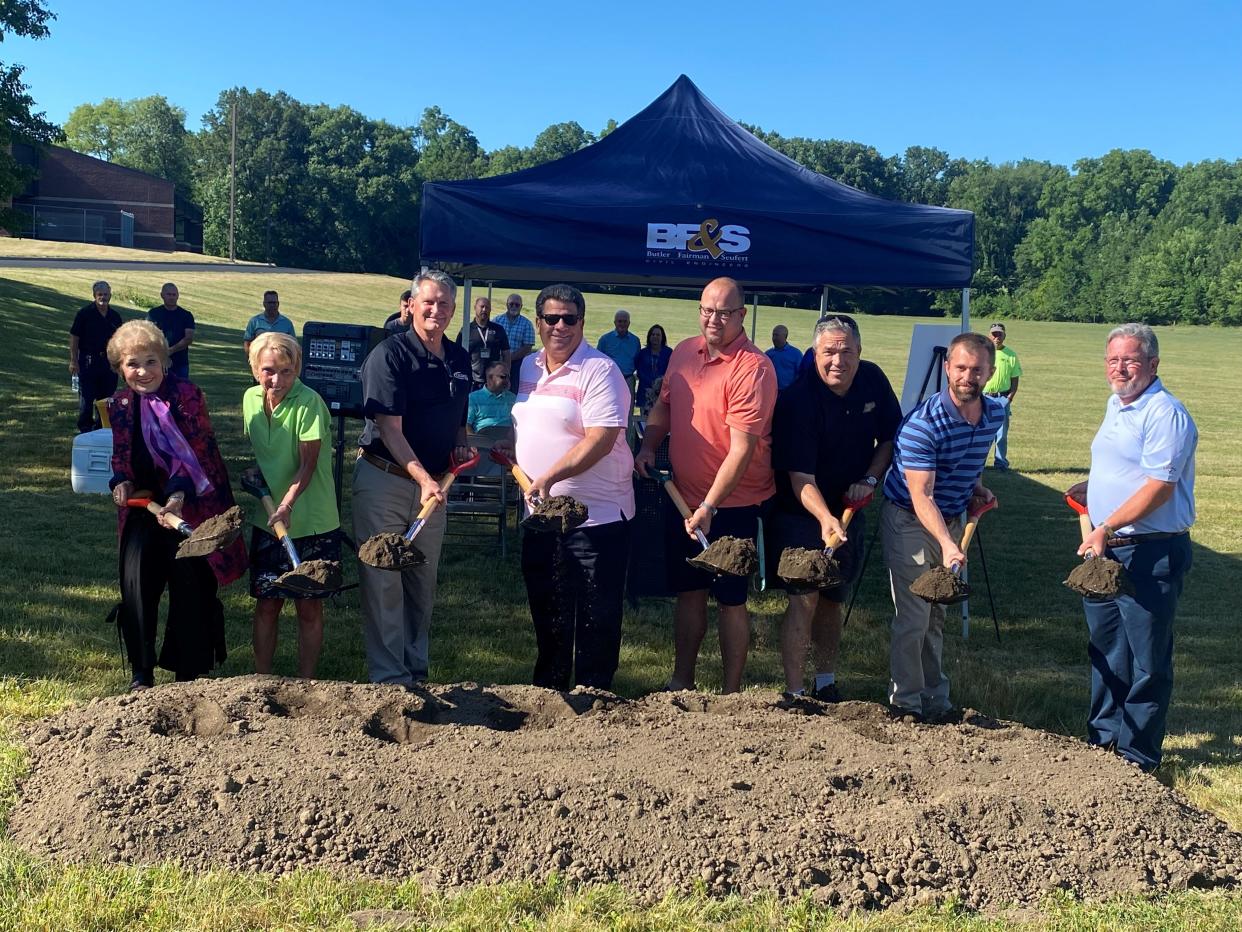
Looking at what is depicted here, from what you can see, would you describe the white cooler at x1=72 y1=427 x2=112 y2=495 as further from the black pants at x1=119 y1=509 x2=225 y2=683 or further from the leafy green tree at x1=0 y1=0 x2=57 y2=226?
the leafy green tree at x1=0 y1=0 x2=57 y2=226

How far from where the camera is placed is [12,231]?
26.2 meters

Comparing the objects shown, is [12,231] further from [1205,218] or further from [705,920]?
[1205,218]

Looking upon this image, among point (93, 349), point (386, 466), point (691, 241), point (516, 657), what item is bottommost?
point (516, 657)

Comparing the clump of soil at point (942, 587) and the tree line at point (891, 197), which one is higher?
the tree line at point (891, 197)

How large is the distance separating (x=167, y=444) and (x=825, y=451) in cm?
280

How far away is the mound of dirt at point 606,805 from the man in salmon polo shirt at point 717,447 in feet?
2.56

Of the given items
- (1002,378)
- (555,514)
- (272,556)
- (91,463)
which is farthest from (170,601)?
(1002,378)

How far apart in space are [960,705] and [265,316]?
9078 millimetres

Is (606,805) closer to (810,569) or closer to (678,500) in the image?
(810,569)

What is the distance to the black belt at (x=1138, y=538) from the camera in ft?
14.6

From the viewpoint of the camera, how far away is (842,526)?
489 cm

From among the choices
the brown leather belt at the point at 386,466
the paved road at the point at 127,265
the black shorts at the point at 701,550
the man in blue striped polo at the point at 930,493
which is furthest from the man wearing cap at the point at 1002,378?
the paved road at the point at 127,265

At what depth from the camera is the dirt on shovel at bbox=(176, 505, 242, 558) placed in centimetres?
432

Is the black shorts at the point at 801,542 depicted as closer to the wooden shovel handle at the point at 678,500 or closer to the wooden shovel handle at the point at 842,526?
the wooden shovel handle at the point at 842,526
